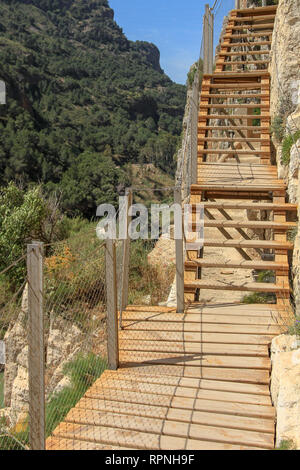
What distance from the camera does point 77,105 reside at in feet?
178

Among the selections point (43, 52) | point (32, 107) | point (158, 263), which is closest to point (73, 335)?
point (158, 263)

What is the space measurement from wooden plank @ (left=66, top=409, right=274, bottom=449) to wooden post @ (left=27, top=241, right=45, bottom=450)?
1.96 ft

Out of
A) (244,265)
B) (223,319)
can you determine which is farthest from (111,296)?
(244,265)

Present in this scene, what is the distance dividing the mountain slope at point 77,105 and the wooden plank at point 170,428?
27425mm

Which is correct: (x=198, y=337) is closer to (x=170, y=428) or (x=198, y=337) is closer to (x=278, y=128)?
(x=170, y=428)

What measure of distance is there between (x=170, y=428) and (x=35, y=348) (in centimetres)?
113

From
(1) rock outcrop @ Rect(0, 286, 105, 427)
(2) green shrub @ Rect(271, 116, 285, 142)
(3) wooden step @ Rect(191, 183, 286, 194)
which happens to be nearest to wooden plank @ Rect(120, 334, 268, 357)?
(1) rock outcrop @ Rect(0, 286, 105, 427)

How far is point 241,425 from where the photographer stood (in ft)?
10.6

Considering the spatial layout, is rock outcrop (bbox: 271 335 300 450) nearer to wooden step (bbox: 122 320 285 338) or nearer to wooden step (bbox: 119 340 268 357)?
wooden step (bbox: 119 340 268 357)

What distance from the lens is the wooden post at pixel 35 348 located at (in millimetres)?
2768

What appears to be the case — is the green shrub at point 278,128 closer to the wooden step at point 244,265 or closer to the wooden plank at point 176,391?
the wooden step at point 244,265

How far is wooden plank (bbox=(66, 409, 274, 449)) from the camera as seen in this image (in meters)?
3.07

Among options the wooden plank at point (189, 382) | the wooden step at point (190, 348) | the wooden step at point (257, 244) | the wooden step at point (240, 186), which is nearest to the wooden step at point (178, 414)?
the wooden plank at point (189, 382)
